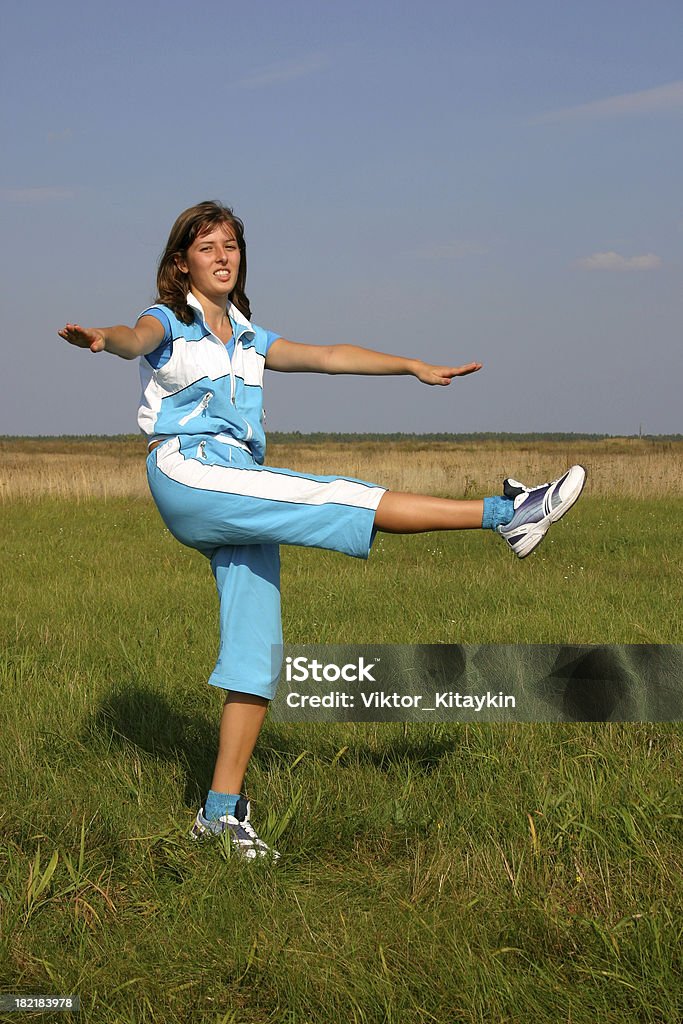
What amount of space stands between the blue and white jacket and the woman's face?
0.26 feet

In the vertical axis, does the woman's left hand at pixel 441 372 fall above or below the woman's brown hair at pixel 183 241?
below

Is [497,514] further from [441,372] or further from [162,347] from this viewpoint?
[162,347]

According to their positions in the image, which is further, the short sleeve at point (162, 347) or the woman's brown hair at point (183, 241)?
the woman's brown hair at point (183, 241)

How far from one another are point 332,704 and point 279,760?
612 mm

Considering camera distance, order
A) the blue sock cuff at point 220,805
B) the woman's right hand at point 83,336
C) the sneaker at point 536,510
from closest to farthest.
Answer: the woman's right hand at point 83,336 → the sneaker at point 536,510 → the blue sock cuff at point 220,805

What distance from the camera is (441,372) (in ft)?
12.6

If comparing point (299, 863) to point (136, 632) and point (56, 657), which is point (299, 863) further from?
point (136, 632)

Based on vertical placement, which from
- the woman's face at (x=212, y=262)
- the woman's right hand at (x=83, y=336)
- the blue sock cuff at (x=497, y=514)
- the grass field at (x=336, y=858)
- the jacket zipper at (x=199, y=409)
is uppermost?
the woman's face at (x=212, y=262)

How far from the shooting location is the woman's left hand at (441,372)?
378 cm

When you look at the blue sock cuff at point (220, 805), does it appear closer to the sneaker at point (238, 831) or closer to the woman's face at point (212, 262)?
the sneaker at point (238, 831)

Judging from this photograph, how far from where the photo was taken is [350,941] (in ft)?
9.61

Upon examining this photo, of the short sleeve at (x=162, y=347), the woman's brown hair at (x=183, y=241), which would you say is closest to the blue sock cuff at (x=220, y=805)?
the short sleeve at (x=162, y=347)

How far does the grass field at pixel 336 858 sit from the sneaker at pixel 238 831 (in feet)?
0.20

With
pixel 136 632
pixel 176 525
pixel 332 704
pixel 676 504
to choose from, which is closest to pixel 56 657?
pixel 136 632
